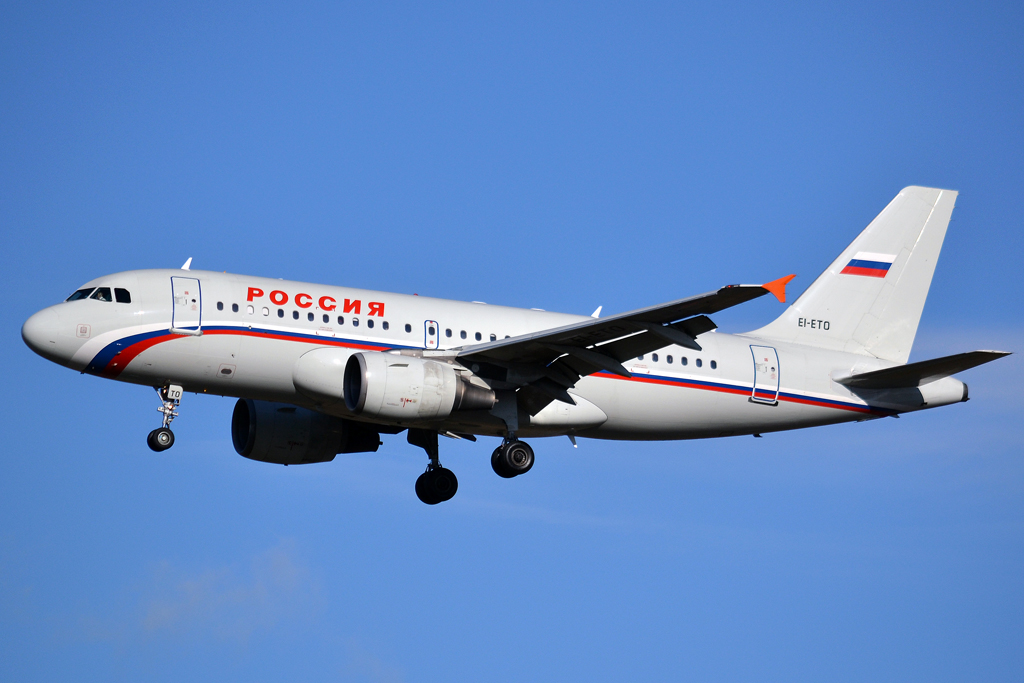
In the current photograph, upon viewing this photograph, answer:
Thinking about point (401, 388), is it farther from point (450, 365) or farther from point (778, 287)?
point (778, 287)

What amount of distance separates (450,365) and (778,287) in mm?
8897

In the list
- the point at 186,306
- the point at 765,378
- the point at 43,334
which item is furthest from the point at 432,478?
the point at 43,334

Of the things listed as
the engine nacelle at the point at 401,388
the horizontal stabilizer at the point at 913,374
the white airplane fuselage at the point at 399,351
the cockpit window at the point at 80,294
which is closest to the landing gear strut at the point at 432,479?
the white airplane fuselage at the point at 399,351

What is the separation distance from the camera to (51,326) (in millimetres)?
26891

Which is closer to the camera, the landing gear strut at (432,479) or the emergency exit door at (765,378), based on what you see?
the emergency exit door at (765,378)

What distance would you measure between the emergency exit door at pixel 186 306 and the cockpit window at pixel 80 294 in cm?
201

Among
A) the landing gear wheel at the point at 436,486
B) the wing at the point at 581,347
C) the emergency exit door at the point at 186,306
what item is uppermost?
the emergency exit door at the point at 186,306

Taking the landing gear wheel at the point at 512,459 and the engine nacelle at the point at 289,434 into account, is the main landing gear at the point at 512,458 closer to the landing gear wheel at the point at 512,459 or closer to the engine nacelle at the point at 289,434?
the landing gear wheel at the point at 512,459

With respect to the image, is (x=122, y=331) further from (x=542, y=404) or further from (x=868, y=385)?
(x=868, y=385)

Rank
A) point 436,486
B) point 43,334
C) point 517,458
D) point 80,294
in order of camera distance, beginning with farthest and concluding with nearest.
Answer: point 436,486 → point 517,458 → point 80,294 → point 43,334

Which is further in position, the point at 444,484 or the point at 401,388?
the point at 444,484

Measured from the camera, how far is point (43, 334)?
26.8 m

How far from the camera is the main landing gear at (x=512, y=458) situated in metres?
29.0

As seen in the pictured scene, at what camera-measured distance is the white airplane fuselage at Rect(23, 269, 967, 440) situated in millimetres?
27188
